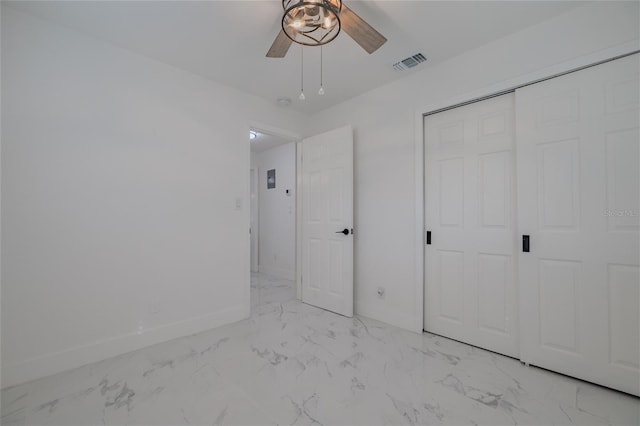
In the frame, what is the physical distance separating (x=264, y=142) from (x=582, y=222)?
13.9ft

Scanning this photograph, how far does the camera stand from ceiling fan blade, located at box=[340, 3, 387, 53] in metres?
1.52

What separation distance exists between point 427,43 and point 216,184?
2292mm

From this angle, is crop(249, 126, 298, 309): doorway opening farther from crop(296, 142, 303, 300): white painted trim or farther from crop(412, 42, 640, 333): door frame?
crop(412, 42, 640, 333): door frame

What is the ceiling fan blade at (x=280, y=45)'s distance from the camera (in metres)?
1.69

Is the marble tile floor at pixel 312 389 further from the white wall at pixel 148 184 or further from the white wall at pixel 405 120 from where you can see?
the white wall at pixel 405 120

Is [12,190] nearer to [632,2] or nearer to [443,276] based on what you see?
[443,276]

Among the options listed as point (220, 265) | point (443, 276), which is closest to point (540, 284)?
point (443, 276)

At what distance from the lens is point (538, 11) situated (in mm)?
1859

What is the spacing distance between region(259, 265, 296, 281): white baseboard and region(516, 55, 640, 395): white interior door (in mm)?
3426

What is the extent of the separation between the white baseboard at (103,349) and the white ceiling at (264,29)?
238 centimetres

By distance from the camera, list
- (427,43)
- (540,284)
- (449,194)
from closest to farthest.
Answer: (540,284) < (427,43) < (449,194)

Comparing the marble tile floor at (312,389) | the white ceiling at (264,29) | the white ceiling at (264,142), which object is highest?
the white ceiling at (264,29)

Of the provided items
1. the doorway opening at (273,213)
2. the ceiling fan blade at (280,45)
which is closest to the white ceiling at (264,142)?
the doorway opening at (273,213)

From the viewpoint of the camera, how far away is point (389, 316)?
280 centimetres
